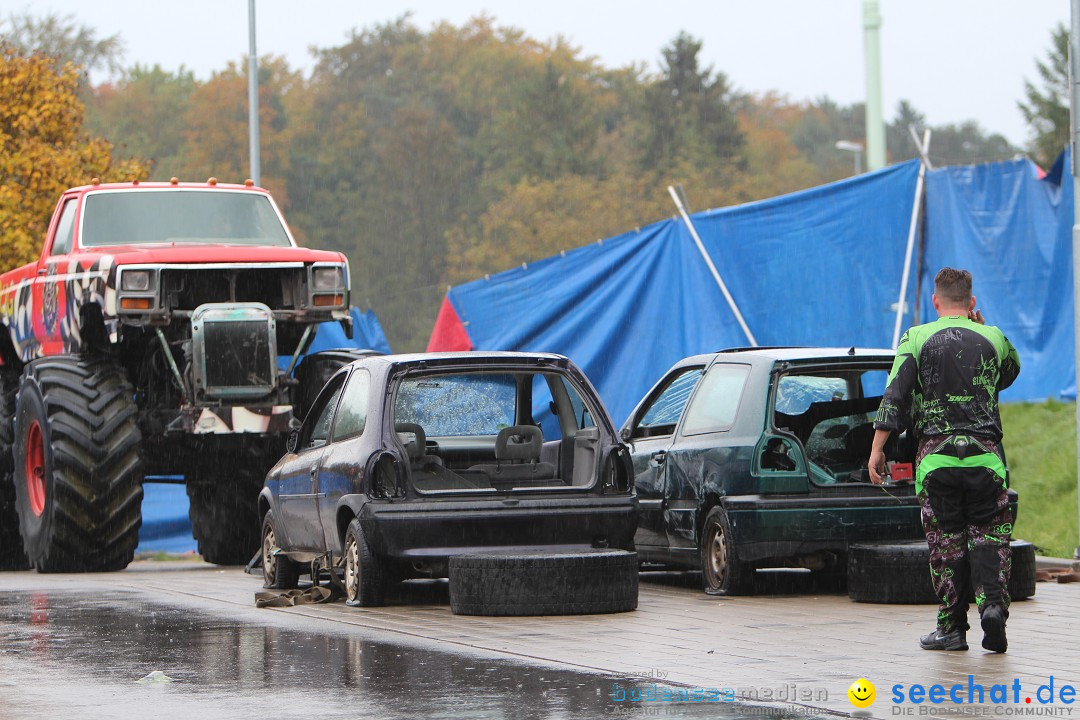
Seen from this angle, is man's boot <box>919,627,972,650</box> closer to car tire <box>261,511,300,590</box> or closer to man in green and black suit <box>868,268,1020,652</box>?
man in green and black suit <box>868,268,1020,652</box>

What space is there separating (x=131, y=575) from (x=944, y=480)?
793 cm

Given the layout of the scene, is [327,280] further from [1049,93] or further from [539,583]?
[1049,93]

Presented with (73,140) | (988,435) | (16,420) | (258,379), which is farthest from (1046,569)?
(73,140)

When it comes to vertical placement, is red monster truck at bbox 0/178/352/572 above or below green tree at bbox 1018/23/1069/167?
below

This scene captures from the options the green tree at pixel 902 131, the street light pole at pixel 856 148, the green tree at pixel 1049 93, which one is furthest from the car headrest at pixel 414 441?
the green tree at pixel 902 131

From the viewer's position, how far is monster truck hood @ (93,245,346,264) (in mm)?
14047

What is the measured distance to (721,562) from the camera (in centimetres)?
1168

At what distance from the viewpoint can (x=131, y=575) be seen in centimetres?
1488

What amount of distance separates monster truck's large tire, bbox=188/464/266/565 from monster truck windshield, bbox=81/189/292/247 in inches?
88.4

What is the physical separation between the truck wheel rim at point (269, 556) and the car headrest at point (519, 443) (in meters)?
1.82

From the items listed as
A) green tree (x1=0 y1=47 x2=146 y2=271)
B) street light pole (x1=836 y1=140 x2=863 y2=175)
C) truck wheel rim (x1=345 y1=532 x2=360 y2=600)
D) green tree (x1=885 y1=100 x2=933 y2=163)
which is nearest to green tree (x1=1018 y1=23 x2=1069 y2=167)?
street light pole (x1=836 y1=140 x2=863 y2=175)

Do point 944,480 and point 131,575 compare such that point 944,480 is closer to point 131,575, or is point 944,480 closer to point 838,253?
point 131,575

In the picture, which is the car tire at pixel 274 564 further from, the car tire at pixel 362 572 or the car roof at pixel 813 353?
the car roof at pixel 813 353

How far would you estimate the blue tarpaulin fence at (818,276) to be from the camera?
1902cm
